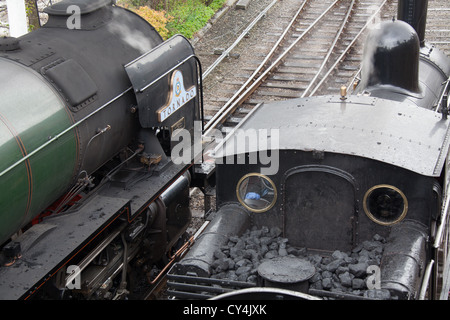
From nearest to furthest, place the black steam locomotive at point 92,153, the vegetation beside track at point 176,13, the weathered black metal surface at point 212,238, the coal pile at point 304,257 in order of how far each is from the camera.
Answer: the coal pile at point 304,257
the weathered black metal surface at point 212,238
the black steam locomotive at point 92,153
the vegetation beside track at point 176,13

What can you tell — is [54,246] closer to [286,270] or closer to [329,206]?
[286,270]

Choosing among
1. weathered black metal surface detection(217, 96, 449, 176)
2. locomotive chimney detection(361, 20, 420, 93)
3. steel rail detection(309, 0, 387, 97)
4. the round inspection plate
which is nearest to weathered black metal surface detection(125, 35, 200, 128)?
weathered black metal surface detection(217, 96, 449, 176)

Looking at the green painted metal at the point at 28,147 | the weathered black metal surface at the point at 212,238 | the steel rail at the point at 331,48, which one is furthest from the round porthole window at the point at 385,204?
the steel rail at the point at 331,48

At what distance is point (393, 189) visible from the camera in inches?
237

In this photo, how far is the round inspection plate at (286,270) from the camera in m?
5.43

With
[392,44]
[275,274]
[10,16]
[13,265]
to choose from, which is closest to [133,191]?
[13,265]

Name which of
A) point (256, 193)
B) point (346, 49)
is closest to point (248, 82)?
point (346, 49)

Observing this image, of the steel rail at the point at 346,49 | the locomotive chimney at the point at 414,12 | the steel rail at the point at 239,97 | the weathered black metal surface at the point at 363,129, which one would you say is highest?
the locomotive chimney at the point at 414,12

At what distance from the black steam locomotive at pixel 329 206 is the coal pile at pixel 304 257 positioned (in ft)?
0.03

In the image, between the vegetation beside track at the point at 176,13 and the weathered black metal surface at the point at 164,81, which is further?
the vegetation beside track at the point at 176,13

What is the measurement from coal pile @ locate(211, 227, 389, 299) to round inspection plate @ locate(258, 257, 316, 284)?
0.13 metres

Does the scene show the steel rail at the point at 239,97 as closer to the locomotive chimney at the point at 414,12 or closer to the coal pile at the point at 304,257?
the locomotive chimney at the point at 414,12

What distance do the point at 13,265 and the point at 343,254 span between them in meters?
3.45
